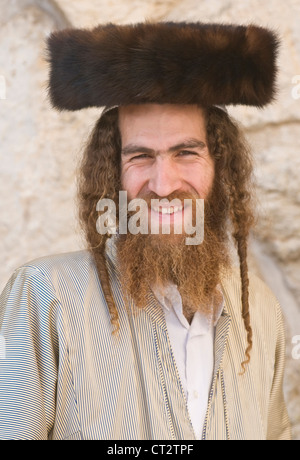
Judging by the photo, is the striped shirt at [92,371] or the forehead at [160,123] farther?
the forehead at [160,123]

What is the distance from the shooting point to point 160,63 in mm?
1816

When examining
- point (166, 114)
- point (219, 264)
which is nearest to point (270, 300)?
point (219, 264)

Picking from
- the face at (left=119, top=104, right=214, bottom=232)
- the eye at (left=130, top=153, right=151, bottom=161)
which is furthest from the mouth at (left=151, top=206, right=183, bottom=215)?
the eye at (left=130, top=153, right=151, bottom=161)

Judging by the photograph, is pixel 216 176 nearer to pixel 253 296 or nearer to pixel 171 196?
pixel 171 196

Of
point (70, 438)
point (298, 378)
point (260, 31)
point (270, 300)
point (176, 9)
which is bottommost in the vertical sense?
point (70, 438)

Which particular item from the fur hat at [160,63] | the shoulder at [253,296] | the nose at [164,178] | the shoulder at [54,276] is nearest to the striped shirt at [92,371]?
the shoulder at [54,276]

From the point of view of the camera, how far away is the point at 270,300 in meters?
2.28

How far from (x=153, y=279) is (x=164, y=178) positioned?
0.27 meters

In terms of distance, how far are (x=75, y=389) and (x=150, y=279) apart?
1.19 feet

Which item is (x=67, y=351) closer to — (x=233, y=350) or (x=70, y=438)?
(x=70, y=438)

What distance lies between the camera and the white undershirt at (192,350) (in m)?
1.93

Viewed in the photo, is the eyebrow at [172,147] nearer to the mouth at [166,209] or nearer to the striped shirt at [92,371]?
the mouth at [166,209]

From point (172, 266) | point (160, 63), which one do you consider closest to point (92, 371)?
point (172, 266)

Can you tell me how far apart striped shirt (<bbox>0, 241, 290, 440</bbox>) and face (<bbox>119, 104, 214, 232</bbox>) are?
0.76 ft
